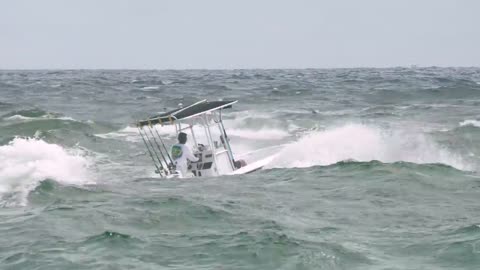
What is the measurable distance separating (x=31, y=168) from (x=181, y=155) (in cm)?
397

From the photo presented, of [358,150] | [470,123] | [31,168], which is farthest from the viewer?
[470,123]

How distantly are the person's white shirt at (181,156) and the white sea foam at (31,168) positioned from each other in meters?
2.25

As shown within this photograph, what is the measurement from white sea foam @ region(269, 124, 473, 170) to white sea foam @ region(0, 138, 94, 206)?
5830mm

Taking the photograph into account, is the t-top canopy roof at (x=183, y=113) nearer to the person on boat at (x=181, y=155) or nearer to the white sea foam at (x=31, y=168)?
the person on boat at (x=181, y=155)

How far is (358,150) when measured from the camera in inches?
922

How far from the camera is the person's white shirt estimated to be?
18.7 meters

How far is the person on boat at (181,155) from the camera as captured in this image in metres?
18.7

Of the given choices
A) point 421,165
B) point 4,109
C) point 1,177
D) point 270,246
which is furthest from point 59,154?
point 4,109

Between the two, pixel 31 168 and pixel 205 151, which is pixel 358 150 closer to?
pixel 205 151

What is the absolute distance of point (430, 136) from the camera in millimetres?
28484

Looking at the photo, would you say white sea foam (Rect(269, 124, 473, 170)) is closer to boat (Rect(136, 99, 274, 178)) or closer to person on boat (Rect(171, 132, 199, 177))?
boat (Rect(136, 99, 274, 178))

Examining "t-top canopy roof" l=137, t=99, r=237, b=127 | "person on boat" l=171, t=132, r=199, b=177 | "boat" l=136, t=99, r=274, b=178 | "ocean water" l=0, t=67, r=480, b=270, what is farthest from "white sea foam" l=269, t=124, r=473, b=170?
"person on boat" l=171, t=132, r=199, b=177

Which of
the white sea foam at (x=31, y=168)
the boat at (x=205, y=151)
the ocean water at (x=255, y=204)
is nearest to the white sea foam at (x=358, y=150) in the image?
the ocean water at (x=255, y=204)

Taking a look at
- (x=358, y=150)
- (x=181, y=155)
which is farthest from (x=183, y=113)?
(x=358, y=150)
